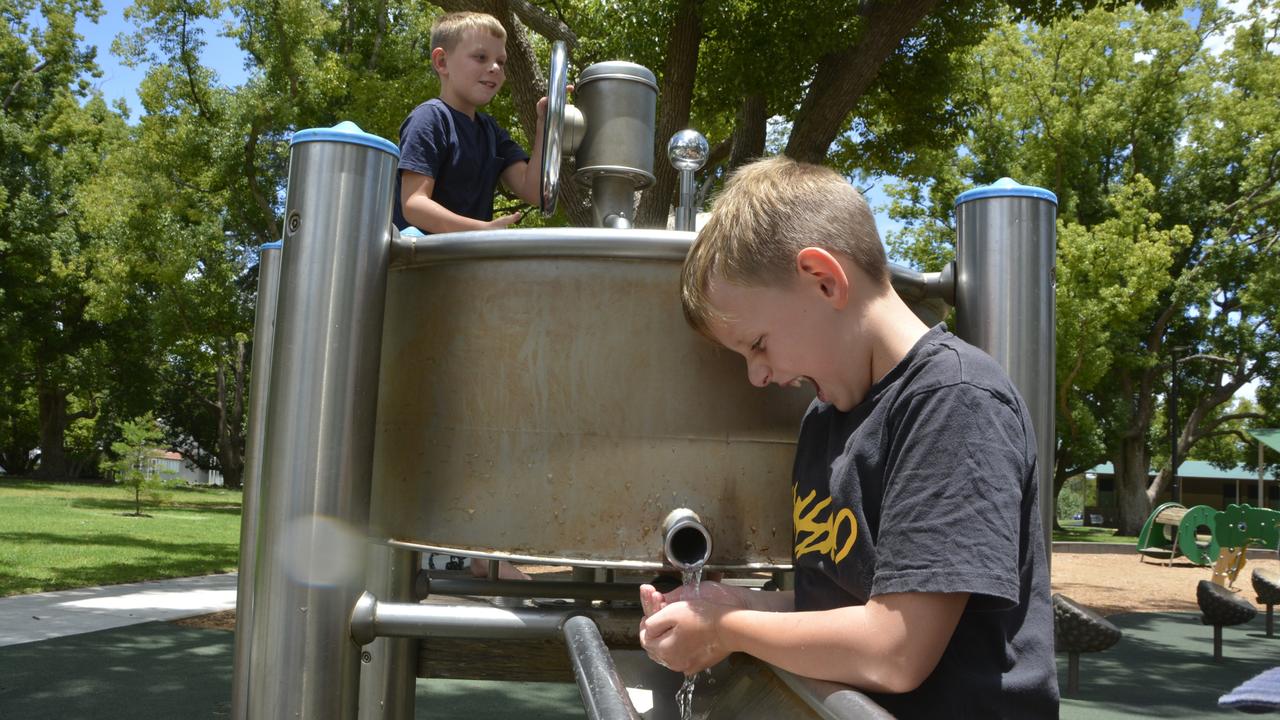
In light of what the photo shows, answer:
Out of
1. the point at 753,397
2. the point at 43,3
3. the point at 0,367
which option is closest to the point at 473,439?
the point at 753,397

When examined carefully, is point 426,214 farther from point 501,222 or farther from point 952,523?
point 952,523

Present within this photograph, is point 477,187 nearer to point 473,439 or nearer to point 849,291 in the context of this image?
point 473,439

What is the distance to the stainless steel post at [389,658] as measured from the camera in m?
A: 2.27

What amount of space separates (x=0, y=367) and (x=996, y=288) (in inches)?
1182

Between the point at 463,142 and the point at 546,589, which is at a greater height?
the point at 463,142

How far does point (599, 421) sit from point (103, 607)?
6.47m

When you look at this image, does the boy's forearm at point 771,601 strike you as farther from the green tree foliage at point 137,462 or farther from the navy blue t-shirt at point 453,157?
the green tree foliage at point 137,462

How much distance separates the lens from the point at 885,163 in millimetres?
12227

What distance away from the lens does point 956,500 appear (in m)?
1.08

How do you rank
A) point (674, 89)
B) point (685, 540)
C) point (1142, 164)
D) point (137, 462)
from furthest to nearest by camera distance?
point (1142, 164)
point (137, 462)
point (674, 89)
point (685, 540)

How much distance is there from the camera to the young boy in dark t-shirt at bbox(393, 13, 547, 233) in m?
2.35

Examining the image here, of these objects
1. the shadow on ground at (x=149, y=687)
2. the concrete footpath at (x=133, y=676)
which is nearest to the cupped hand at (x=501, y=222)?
the concrete footpath at (x=133, y=676)

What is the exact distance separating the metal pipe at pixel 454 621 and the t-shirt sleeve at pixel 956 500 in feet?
2.62

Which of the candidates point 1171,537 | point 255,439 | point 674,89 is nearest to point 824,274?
point 255,439
